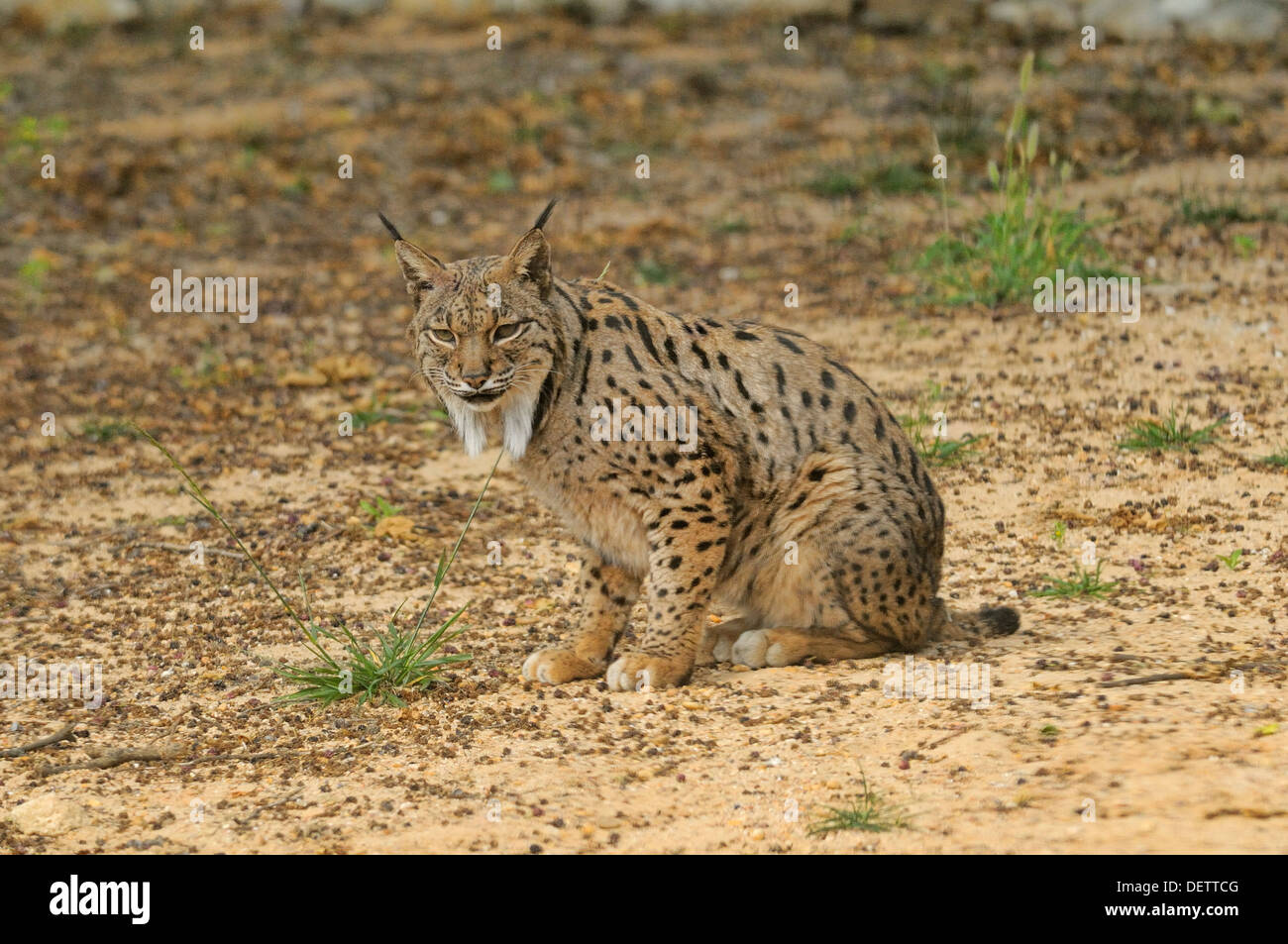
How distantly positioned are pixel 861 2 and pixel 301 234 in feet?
23.5

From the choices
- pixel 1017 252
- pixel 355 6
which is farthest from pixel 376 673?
pixel 355 6

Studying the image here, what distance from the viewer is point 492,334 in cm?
581

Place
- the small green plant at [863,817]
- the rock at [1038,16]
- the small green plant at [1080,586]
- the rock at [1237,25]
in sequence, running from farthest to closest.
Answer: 1. the rock at [1038,16]
2. the rock at [1237,25]
3. the small green plant at [1080,586]
4. the small green plant at [863,817]

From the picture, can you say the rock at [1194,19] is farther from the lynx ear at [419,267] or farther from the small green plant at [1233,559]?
the lynx ear at [419,267]

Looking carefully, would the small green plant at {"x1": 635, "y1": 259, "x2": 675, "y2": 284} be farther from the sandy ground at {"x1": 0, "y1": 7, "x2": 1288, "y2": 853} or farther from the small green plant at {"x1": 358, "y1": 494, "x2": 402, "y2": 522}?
the small green plant at {"x1": 358, "y1": 494, "x2": 402, "y2": 522}

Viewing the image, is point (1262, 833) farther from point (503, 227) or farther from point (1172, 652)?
point (503, 227)

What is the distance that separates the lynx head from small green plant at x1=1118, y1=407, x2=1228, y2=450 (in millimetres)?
3553

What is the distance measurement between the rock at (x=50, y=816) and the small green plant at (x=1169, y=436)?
5357 millimetres

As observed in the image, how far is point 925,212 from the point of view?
40.2ft

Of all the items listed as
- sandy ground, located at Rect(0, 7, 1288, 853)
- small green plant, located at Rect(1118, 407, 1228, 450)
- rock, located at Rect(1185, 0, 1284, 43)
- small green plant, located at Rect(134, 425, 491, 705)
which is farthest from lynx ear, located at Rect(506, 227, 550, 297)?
rock, located at Rect(1185, 0, 1284, 43)

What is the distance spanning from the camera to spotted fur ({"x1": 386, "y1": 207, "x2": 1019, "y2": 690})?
231 inches

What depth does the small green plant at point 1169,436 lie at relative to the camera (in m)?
7.96

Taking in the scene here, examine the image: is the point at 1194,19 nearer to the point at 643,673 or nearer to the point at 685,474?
the point at 685,474

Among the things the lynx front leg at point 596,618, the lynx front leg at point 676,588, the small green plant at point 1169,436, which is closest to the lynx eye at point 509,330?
the lynx front leg at point 676,588
